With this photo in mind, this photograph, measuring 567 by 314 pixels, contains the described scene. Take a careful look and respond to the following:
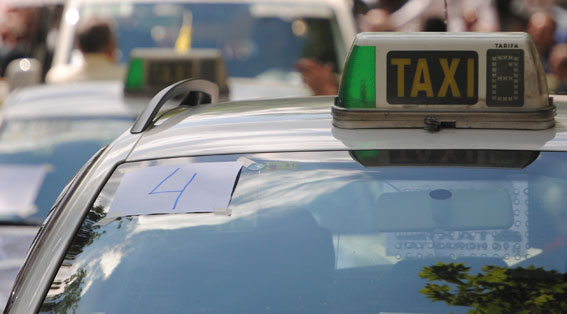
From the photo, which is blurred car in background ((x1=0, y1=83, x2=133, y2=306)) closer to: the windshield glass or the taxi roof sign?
the windshield glass

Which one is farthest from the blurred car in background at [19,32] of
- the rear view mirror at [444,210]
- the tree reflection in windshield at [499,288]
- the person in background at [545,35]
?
the tree reflection in windshield at [499,288]

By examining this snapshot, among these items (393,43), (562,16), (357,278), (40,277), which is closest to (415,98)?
(393,43)

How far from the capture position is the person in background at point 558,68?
9.30 m

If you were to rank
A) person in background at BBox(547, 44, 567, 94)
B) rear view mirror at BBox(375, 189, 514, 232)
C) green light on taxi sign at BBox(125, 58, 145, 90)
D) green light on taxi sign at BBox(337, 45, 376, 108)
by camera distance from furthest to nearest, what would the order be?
person in background at BBox(547, 44, 567, 94), green light on taxi sign at BBox(125, 58, 145, 90), green light on taxi sign at BBox(337, 45, 376, 108), rear view mirror at BBox(375, 189, 514, 232)

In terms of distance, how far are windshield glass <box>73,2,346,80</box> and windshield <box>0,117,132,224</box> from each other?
2101 millimetres

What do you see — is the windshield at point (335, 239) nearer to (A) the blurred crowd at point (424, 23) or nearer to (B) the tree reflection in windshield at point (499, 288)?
(B) the tree reflection in windshield at point (499, 288)

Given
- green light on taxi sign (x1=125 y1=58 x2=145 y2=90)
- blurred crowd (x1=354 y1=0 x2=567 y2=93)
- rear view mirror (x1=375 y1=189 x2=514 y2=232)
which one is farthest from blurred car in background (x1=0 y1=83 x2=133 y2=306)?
blurred crowd (x1=354 y1=0 x2=567 y2=93)

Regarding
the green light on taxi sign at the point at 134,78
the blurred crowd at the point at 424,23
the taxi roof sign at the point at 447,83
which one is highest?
the taxi roof sign at the point at 447,83

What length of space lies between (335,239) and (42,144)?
3362mm

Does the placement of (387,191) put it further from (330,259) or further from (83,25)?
(83,25)

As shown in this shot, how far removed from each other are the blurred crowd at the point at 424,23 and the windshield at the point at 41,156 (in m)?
1.37

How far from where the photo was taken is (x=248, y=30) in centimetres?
785

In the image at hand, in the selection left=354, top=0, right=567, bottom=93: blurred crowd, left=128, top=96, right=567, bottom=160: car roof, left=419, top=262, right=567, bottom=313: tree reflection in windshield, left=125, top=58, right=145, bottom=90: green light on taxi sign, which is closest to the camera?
left=419, top=262, right=567, bottom=313: tree reflection in windshield

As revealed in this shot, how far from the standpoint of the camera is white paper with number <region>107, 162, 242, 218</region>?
2.54 meters
